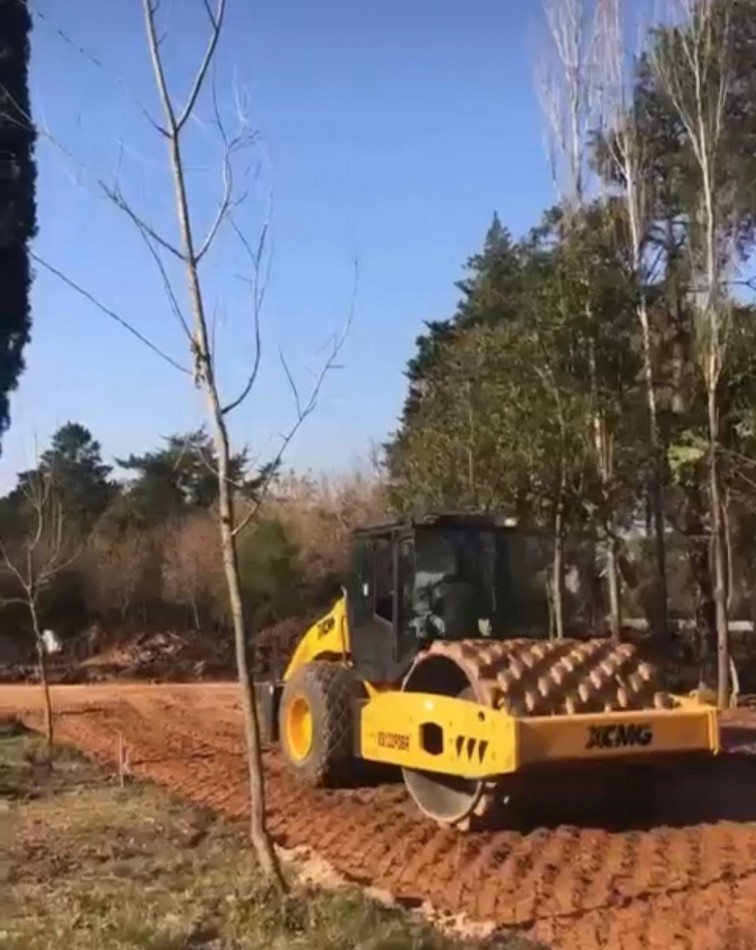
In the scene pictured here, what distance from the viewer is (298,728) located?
41.8ft

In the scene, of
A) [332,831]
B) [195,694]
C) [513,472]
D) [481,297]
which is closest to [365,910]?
[332,831]

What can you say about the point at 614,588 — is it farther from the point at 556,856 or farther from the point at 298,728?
the point at 556,856

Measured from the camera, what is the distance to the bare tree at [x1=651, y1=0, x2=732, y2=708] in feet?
70.9

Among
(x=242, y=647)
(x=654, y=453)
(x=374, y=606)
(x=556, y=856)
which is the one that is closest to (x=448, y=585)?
(x=374, y=606)

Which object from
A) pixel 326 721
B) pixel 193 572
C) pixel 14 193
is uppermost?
pixel 14 193

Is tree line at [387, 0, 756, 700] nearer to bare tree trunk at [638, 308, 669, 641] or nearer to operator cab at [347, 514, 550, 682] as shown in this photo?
bare tree trunk at [638, 308, 669, 641]

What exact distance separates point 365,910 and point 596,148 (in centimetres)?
2041

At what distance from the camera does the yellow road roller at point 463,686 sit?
9453mm

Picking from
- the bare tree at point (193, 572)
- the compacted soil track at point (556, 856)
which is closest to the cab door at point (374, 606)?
the compacted soil track at point (556, 856)

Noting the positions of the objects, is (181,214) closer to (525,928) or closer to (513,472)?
(525,928)

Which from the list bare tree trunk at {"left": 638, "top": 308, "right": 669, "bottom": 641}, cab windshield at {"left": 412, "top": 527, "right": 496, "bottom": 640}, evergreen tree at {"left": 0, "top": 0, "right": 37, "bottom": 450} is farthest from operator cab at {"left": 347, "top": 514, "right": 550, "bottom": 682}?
bare tree trunk at {"left": 638, "top": 308, "right": 669, "bottom": 641}

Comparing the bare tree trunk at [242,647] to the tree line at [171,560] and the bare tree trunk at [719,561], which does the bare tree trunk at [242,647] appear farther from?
the tree line at [171,560]

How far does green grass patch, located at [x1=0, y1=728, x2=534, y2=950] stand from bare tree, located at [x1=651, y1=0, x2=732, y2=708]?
13.0 meters

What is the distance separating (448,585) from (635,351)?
11.2 metres
